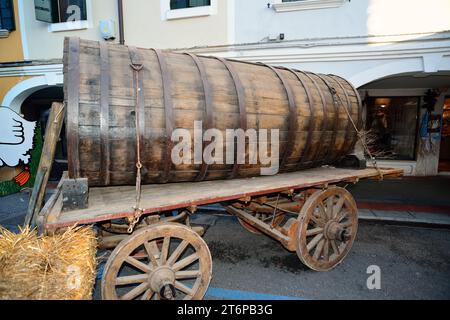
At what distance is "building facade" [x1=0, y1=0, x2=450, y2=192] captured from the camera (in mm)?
5777

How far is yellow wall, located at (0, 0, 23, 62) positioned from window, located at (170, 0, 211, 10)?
4.27 meters

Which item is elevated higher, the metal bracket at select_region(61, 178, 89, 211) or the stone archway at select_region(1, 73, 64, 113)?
the stone archway at select_region(1, 73, 64, 113)

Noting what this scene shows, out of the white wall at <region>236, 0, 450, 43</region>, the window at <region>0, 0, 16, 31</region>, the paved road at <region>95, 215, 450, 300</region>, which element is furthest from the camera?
the window at <region>0, 0, 16, 31</region>

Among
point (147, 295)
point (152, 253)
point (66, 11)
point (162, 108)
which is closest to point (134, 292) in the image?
point (147, 295)

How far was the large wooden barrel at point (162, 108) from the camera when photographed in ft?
8.04

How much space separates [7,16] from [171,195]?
322 inches

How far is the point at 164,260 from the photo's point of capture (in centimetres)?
263

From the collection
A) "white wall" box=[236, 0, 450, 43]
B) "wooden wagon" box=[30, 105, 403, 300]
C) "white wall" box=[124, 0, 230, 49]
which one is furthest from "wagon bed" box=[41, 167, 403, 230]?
"white wall" box=[124, 0, 230, 49]

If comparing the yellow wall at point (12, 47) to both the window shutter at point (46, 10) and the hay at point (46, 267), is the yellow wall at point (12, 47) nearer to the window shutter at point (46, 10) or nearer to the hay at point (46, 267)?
the window shutter at point (46, 10)

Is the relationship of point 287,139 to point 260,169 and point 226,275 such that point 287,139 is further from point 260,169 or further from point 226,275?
point 226,275

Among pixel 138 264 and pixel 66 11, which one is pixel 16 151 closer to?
pixel 66 11

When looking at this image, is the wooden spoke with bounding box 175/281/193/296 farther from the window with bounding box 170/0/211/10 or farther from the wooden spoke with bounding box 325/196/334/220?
the window with bounding box 170/0/211/10

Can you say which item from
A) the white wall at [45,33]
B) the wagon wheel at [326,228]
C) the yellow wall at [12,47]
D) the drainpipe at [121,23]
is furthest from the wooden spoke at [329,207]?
the yellow wall at [12,47]

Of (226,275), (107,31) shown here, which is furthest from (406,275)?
(107,31)
